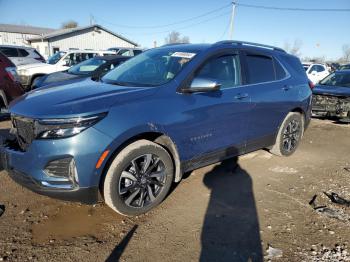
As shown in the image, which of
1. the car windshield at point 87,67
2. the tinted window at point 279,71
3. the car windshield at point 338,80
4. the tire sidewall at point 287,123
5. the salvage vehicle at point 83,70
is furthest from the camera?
the car windshield at point 87,67

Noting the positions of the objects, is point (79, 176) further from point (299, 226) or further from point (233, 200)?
point (299, 226)

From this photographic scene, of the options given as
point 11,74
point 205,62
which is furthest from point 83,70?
point 205,62

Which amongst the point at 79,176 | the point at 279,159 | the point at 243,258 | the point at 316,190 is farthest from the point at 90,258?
the point at 279,159

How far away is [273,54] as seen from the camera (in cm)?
507

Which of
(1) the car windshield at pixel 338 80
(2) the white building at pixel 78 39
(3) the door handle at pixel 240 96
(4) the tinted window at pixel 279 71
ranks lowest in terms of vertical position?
(3) the door handle at pixel 240 96

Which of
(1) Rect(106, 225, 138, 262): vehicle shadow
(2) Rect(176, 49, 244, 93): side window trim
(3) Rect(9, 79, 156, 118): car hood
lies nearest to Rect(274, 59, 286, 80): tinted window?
(2) Rect(176, 49, 244, 93): side window trim

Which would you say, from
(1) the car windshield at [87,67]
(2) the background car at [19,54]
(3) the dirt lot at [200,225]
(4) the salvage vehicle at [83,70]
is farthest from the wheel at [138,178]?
(2) the background car at [19,54]

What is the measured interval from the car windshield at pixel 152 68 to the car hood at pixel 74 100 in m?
0.31

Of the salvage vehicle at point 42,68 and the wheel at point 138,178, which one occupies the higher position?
the salvage vehicle at point 42,68

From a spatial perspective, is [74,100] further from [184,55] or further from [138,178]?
[184,55]

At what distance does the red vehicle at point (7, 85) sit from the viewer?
6453 millimetres

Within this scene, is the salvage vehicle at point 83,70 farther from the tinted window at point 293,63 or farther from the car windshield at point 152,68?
the tinted window at point 293,63

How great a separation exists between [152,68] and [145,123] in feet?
3.79

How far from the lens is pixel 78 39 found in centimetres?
3559
